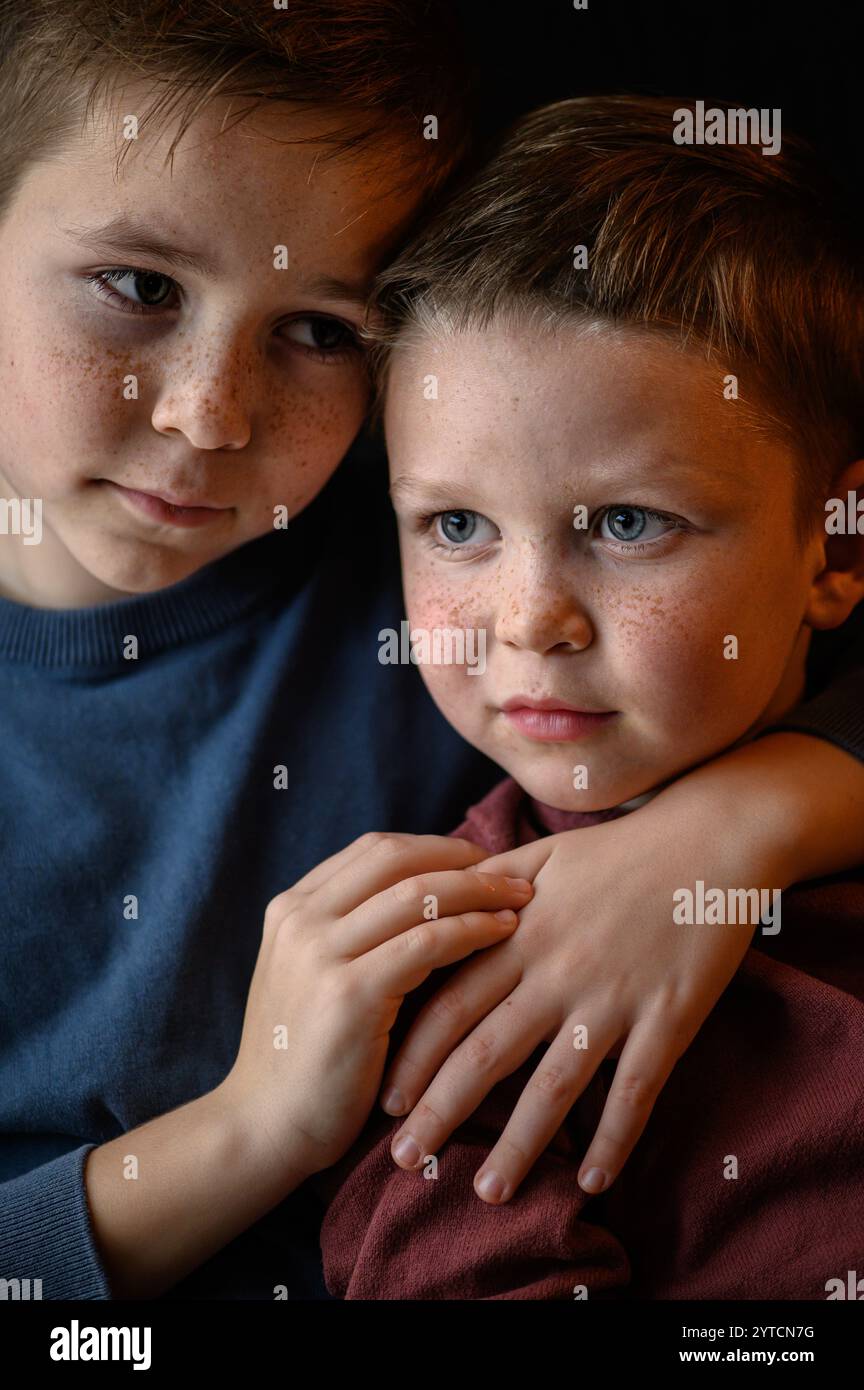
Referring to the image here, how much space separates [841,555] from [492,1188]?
2.13 feet

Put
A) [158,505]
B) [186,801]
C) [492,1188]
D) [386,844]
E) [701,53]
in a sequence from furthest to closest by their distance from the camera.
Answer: [701,53]
[186,801]
[158,505]
[386,844]
[492,1188]

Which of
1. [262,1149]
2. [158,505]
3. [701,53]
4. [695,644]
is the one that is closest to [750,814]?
[695,644]

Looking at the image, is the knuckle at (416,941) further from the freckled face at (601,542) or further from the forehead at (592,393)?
the forehead at (592,393)

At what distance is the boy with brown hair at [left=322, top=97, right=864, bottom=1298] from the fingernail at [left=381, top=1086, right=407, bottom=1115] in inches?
0.6

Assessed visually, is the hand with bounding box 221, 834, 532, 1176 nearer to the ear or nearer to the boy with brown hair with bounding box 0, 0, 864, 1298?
the boy with brown hair with bounding box 0, 0, 864, 1298

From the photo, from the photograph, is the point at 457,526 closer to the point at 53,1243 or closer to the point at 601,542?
the point at 601,542

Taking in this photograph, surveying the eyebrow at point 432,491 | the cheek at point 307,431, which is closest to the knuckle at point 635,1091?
the eyebrow at point 432,491

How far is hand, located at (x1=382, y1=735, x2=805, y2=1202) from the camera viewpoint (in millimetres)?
1094

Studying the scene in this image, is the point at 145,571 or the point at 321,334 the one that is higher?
the point at 321,334

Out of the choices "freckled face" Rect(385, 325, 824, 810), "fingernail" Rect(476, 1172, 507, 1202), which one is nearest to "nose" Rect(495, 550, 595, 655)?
"freckled face" Rect(385, 325, 824, 810)

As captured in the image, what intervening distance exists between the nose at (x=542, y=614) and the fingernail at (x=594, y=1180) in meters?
0.41

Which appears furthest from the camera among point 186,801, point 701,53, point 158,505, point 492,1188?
point 701,53

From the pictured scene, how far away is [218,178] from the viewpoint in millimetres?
1136

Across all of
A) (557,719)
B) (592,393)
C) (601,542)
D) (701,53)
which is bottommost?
(557,719)
